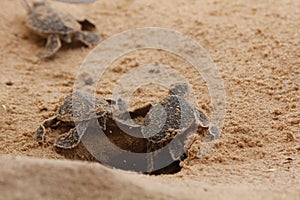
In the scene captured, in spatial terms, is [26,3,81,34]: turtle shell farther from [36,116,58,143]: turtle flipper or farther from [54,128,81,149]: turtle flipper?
[54,128,81,149]: turtle flipper

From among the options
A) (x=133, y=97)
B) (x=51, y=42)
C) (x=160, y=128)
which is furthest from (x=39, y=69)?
(x=160, y=128)

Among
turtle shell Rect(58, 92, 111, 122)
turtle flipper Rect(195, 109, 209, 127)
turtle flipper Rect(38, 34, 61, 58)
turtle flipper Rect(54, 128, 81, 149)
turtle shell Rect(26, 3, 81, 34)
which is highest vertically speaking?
turtle shell Rect(26, 3, 81, 34)

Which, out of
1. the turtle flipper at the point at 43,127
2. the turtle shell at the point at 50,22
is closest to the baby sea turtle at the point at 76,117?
the turtle flipper at the point at 43,127

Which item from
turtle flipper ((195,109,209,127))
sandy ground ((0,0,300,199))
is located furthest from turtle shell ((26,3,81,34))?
turtle flipper ((195,109,209,127))

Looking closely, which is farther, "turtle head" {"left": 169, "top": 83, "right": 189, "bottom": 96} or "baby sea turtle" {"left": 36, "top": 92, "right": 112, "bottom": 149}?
"turtle head" {"left": 169, "top": 83, "right": 189, "bottom": 96}

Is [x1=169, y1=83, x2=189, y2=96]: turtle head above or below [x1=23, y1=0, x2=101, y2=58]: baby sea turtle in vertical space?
below

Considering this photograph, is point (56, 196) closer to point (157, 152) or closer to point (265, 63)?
point (157, 152)

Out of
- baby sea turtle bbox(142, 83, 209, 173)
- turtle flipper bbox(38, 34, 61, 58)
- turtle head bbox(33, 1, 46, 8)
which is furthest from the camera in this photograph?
turtle head bbox(33, 1, 46, 8)

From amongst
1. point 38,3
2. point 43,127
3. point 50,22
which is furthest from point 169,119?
point 38,3

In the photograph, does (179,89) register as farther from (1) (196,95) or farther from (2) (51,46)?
(2) (51,46)
